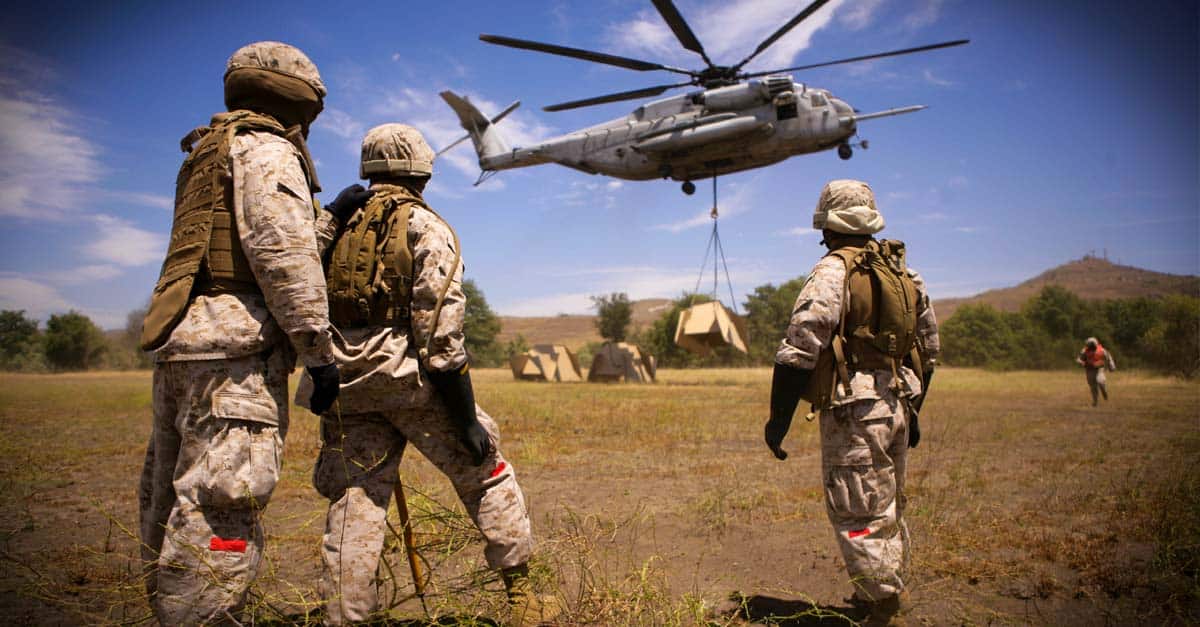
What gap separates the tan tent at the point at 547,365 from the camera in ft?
85.4

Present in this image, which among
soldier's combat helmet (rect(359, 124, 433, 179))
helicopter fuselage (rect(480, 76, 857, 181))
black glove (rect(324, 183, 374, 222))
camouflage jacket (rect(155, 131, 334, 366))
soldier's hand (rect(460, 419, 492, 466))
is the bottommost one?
soldier's hand (rect(460, 419, 492, 466))

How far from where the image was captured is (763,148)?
15.8 metres

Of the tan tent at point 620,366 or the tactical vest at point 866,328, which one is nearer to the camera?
the tactical vest at point 866,328

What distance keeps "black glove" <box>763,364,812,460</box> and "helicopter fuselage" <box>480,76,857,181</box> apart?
13118 mm

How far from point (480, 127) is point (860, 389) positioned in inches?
872

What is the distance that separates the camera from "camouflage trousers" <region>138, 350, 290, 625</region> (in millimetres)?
2061

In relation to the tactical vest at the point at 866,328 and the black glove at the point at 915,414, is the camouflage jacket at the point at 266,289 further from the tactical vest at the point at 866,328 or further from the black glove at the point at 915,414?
the black glove at the point at 915,414

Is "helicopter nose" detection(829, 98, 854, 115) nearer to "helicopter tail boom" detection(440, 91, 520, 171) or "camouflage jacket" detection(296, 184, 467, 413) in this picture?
"helicopter tail boom" detection(440, 91, 520, 171)

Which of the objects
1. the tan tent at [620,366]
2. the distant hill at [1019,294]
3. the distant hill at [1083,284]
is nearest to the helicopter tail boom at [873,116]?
the tan tent at [620,366]

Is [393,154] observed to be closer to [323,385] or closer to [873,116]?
[323,385]

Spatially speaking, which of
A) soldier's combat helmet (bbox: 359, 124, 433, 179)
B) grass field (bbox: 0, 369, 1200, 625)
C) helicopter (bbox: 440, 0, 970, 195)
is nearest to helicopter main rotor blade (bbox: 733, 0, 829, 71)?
helicopter (bbox: 440, 0, 970, 195)

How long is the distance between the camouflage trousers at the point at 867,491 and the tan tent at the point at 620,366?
875 inches

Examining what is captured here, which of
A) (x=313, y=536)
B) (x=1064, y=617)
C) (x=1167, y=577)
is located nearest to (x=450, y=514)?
(x=313, y=536)

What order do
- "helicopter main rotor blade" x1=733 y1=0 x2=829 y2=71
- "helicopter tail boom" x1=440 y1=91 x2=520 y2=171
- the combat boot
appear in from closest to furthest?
the combat boot < "helicopter main rotor blade" x1=733 y1=0 x2=829 y2=71 < "helicopter tail boom" x1=440 y1=91 x2=520 y2=171
